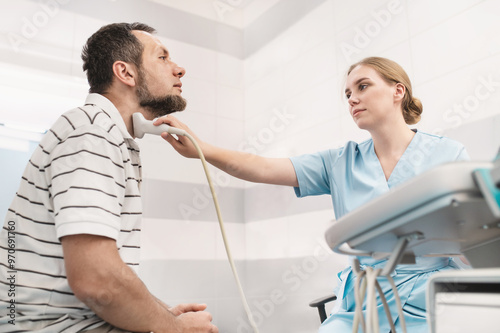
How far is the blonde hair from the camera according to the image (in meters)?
1.59

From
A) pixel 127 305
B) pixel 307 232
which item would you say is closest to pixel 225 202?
pixel 307 232

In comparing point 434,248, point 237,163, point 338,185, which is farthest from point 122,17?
point 434,248

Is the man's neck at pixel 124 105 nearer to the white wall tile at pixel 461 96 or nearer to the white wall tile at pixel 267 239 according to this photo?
the white wall tile at pixel 461 96

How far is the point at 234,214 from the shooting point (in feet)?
9.65

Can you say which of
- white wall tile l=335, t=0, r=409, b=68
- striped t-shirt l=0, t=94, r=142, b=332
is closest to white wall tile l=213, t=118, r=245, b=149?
white wall tile l=335, t=0, r=409, b=68

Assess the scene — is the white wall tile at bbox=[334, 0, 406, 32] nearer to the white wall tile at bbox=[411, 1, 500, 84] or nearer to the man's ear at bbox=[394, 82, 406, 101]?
the white wall tile at bbox=[411, 1, 500, 84]

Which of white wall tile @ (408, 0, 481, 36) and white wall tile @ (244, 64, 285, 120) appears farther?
white wall tile @ (244, 64, 285, 120)

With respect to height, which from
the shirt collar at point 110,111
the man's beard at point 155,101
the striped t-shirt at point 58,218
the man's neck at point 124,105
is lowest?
the striped t-shirt at point 58,218

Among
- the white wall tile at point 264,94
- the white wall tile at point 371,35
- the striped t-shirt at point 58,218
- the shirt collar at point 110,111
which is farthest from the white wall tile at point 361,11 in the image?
the striped t-shirt at point 58,218

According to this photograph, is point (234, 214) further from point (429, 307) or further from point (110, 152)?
point (429, 307)

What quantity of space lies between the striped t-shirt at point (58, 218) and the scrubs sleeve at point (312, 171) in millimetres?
735

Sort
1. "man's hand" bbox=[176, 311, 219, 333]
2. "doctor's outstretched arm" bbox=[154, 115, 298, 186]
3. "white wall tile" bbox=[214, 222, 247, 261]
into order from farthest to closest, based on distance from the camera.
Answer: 1. "white wall tile" bbox=[214, 222, 247, 261]
2. "doctor's outstretched arm" bbox=[154, 115, 298, 186]
3. "man's hand" bbox=[176, 311, 219, 333]

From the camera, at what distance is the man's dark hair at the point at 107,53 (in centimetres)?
138

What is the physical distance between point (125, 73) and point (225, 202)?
1.64 m
